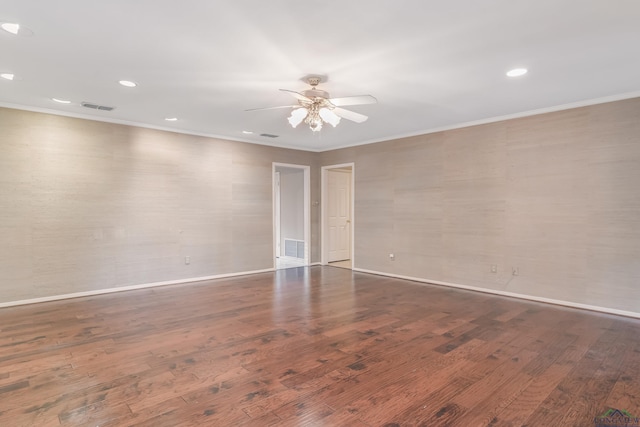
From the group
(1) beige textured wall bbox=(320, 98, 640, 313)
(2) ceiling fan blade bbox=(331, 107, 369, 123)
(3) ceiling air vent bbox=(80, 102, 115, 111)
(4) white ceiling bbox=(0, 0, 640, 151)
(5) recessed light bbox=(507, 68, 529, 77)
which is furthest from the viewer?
(3) ceiling air vent bbox=(80, 102, 115, 111)

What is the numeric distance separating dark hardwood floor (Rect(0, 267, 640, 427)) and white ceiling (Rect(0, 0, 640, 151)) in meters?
2.58

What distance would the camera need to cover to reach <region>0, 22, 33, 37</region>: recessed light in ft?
8.15

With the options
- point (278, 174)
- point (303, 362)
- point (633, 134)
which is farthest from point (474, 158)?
point (278, 174)

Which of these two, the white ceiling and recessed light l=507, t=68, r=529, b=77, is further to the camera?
recessed light l=507, t=68, r=529, b=77

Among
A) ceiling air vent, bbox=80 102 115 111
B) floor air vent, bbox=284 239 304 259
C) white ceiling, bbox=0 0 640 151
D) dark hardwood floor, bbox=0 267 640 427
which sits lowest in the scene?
dark hardwood floor, bbox=0 267 640 427

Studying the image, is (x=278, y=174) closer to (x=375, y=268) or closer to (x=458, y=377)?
(x=375, y=268)

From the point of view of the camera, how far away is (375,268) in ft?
22.2

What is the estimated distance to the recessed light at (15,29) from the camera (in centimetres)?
248

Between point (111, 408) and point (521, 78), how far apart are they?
4.49 meters

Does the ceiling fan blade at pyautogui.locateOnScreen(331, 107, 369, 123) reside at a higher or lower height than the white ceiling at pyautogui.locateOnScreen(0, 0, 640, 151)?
lower

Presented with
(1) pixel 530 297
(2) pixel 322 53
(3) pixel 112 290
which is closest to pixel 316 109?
(2) pixel 322 53

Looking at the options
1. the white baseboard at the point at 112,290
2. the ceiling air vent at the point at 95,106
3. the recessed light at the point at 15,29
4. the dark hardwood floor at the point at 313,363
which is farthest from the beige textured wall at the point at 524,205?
the recessed light at the point at 15,29

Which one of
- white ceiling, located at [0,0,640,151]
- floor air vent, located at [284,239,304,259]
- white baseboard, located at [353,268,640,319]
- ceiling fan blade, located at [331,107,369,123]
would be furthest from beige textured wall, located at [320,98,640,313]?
ceiling fan blade, located at [331,107,369,123]

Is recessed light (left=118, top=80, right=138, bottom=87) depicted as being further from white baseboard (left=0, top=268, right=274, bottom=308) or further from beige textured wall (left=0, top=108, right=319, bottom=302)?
white baseboard (left=0, top=268, right=274, bottom=308)
